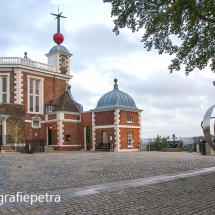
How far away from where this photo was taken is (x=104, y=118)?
31344 millimetres

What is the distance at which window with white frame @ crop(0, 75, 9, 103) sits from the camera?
31.8m

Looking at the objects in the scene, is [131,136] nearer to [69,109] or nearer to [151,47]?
[69,109]

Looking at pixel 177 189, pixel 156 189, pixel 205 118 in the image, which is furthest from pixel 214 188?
pixel 205 118

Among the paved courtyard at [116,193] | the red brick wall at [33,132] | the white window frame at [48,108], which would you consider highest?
the white window frame at [48,108]

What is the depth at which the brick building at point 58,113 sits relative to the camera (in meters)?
30.8

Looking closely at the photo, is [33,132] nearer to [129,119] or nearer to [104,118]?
[104,118]

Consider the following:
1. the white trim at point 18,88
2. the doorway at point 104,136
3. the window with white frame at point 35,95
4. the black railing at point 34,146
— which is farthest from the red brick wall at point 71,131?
the white trim at point 18,88

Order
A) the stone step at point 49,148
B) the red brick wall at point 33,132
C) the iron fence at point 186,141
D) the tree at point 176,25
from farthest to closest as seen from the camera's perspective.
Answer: the red brick wall at point 33,132, the stone step at point 49,148, the iron fence at point 186,141, the tree at point 176,25

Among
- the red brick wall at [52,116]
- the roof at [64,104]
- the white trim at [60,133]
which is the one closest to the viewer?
the white trim at [60,133]

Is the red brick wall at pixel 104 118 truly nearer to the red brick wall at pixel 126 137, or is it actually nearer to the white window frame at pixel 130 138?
the red brick wall at pixel 126 137

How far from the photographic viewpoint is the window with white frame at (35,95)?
107 ft

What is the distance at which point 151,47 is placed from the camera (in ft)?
43.5

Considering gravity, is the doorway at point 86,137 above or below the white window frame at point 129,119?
below

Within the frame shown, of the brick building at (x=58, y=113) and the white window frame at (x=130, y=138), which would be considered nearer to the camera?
the brick building at (x=58, y=113)
